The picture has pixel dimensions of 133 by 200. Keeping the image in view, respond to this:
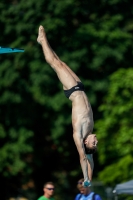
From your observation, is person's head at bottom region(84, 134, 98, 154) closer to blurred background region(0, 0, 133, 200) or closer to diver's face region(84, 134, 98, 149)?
diver's face region(84, 134, 98, 149)

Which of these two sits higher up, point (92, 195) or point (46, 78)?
point (46, 78)

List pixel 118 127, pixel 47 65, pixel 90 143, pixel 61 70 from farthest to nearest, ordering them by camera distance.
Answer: pixel 47 65
pixel 118 127
pixel 61 70
pixel 90 143

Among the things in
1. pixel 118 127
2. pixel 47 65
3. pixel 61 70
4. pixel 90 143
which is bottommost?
pixel 90 143

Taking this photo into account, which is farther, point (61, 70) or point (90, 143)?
point (61, 70)

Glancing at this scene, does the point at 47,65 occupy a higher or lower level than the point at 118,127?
higher

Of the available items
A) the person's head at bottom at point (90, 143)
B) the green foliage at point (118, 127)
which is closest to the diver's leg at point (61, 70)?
the person's head at bottom at point (90, 143)

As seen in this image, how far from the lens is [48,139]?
89.9 feet

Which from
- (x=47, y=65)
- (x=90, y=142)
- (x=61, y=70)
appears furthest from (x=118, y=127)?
(x=90, y=142)

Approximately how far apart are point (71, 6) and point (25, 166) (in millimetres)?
5443

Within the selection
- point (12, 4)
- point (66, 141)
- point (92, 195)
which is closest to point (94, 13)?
point (12, 4)

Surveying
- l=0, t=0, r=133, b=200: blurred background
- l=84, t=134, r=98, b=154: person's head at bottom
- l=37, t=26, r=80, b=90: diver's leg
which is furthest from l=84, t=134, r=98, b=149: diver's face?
l=0, t=0, r=133, b=200: blurred background

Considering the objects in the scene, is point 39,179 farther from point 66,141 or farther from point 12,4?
point 12,4

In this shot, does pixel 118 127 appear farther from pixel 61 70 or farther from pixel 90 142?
pixel 90 142

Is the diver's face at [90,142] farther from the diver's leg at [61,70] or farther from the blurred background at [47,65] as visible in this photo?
the blurred background at [47,65]
